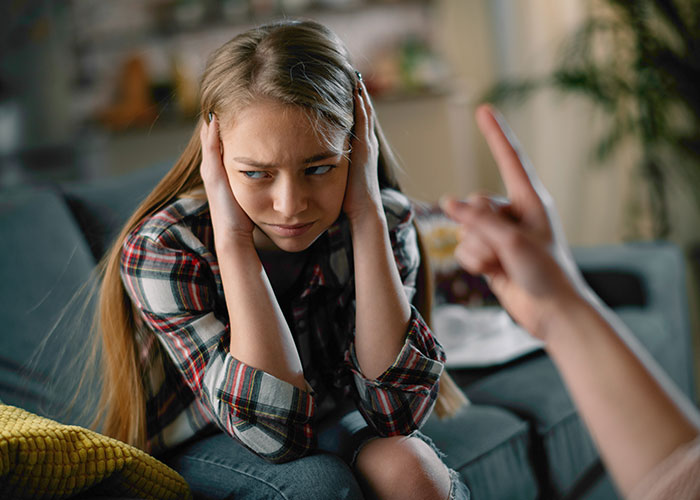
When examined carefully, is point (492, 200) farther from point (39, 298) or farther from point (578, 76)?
point (578, 76)

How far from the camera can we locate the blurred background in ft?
10.3

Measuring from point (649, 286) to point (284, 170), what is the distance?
1270 mm

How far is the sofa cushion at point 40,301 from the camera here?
1093 mm

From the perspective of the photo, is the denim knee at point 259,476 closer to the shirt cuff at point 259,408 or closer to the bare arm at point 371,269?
the shirt cuff at point 259,408

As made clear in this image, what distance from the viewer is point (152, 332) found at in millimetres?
1032

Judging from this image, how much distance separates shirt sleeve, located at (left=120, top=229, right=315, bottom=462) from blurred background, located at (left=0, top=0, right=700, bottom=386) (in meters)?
2.22

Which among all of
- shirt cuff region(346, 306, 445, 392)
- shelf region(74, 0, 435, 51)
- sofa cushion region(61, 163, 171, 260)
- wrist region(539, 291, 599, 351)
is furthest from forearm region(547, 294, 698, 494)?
shelf region(74, 0, 435, 51)

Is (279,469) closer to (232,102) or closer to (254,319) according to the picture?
(254,319)

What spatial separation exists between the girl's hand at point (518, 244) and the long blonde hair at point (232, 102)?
0.29 metres

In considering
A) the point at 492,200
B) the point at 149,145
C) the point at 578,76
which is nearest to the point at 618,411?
the point at 492,200

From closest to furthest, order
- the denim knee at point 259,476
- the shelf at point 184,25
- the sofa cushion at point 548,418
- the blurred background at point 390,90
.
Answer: the denim knee at point 259,476 < the sofa cushion at point 548,418 < the blurred background at point 390,90 < the shelf at point 184,25

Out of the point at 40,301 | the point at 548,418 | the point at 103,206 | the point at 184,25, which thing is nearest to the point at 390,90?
the point at 184,25

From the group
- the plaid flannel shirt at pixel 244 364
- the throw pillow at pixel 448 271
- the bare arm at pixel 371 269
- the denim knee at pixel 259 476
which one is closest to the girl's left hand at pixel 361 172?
the bare arm at pixel 371 269

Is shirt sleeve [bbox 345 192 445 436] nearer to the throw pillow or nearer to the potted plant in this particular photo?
the throw pillow
